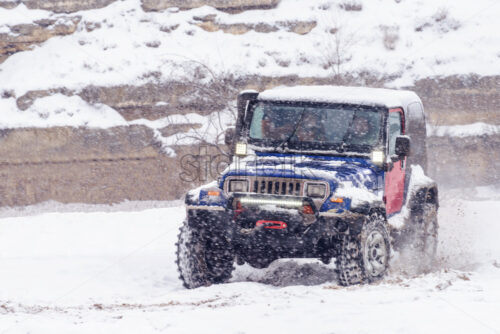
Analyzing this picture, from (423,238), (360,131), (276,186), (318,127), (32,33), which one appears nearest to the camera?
(276,186)

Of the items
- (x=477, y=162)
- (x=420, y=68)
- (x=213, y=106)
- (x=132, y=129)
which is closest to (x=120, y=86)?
(x=132, y=129)

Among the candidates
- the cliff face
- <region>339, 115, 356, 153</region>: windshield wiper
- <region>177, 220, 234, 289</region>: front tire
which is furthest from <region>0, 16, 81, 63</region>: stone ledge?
<region>177, 220, 234, 289</region>: front tire

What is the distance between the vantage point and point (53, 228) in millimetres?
13219

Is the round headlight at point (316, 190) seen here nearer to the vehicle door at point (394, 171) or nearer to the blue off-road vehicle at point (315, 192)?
the blue off-road vehicle at point (315, 192)

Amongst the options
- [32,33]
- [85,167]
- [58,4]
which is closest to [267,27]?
[58,4]

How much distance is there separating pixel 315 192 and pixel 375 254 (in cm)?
105

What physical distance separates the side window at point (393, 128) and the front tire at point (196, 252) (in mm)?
2340

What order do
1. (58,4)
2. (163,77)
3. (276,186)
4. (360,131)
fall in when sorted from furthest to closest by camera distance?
1. (58,4)
2. (163,77)
3. (360,131)
4. (276,186)

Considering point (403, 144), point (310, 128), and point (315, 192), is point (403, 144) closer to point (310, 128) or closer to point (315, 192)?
point (310, 128)

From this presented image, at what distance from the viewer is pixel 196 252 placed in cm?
771

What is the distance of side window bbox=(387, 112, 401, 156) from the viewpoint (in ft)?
27.4

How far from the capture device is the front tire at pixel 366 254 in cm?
710

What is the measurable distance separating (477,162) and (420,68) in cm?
359

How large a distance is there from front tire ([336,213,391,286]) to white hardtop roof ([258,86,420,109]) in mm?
1462
